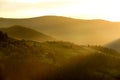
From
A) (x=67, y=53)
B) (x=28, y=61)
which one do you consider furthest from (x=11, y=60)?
(x=67, y=53)

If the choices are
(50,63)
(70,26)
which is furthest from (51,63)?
(70,26)

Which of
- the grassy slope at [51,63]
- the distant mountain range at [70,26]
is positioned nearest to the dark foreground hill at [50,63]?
the grassy slope at [51,63]

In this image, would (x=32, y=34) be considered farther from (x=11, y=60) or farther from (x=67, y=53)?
(x=11, y=60)

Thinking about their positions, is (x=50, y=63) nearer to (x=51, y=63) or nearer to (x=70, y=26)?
(x=51, y=63)

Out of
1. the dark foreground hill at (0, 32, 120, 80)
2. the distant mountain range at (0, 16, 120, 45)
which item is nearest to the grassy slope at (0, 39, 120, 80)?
the dark foreground hill at (0, 32, 120, 80)

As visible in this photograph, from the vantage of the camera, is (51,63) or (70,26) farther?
(70,26)

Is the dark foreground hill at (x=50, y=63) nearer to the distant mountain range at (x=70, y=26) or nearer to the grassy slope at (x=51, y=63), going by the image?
the grassy slope at (x=51, y=63)

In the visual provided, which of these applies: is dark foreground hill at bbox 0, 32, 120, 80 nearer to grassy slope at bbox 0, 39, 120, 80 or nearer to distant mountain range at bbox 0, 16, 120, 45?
grassy slope at bbox 0, 39, 120, 80
